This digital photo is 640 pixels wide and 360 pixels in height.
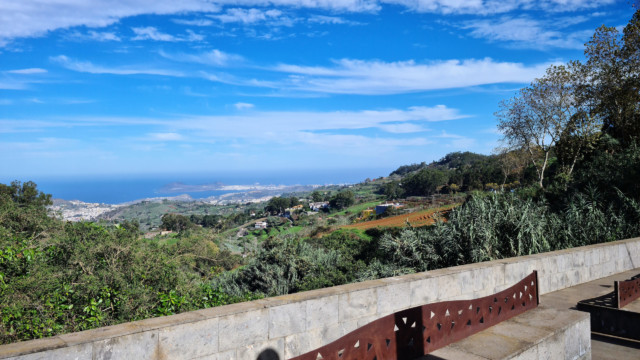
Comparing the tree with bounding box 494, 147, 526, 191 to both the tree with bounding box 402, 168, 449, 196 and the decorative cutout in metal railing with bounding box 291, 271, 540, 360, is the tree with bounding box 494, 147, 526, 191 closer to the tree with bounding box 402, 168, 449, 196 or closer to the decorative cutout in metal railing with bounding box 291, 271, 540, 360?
the tree with bounding box 402, 168, 449, 196

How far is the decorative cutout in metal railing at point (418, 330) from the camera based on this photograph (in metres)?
2.71

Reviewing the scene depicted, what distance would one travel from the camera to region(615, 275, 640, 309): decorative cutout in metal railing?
4645 millimetres

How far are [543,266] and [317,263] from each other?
14.7 ft

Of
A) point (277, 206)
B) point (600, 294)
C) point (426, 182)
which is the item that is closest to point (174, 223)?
point (277, 206)

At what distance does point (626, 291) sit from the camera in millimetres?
4777

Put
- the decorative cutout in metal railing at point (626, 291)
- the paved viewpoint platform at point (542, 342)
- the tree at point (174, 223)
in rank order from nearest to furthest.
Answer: the paved viewpoint platform at point (542, 342), the decorative cutout in metal railing at point (626, 291), the tree at point (174, 223)

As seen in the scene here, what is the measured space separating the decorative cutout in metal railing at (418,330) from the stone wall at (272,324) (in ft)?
2.05

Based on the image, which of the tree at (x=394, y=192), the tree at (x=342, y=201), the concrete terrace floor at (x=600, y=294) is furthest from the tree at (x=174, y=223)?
the concrete terrace floor at (x=600, y=294)

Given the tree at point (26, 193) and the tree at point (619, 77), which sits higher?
the tree at point (619, 77)

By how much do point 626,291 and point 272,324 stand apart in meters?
4.20

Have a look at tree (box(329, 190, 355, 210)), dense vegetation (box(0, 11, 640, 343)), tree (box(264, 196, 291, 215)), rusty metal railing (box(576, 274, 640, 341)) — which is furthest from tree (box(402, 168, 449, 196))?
rusty metal railing (box(576, 274, 640, 341))

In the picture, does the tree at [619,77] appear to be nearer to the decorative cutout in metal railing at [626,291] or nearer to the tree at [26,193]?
the decorative cutout in metal railing at [626,291]

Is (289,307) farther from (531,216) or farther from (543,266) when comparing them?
(531,216)

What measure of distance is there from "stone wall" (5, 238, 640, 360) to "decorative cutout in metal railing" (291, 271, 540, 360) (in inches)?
24.6
